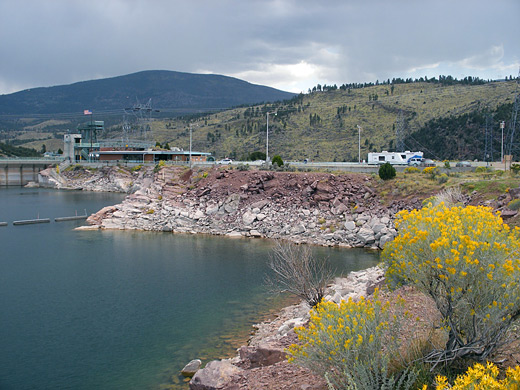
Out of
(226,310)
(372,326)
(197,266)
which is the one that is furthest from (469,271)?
(197,266)

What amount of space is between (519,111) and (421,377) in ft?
209

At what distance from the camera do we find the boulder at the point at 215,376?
1237cm

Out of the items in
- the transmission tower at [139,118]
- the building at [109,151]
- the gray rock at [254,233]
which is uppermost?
the transmission tower at [139,118]

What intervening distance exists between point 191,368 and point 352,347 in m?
7.94

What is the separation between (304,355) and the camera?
8820mm

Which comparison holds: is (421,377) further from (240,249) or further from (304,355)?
(240,249)

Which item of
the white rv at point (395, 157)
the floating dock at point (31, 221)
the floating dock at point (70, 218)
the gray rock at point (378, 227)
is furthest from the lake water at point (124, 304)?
the white rv at point (395, 157)

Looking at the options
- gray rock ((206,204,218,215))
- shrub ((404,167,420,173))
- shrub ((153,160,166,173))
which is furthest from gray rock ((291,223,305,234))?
shrub ((153,160,166,173))

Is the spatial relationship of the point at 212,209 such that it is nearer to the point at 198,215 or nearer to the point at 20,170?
the point at 198,215

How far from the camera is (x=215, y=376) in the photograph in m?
12.7

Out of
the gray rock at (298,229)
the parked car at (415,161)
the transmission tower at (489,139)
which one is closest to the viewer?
the gray rock at (298,229)

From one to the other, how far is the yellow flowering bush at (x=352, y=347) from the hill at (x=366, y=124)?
61698 mm

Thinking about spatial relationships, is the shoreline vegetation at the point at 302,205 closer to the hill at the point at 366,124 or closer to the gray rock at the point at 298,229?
the gray rock at the point at 298,229

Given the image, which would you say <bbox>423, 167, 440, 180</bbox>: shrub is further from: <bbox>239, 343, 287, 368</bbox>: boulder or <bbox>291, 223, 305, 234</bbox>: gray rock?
<bbox>239, 343, 287, 368</bbox>: boulder
